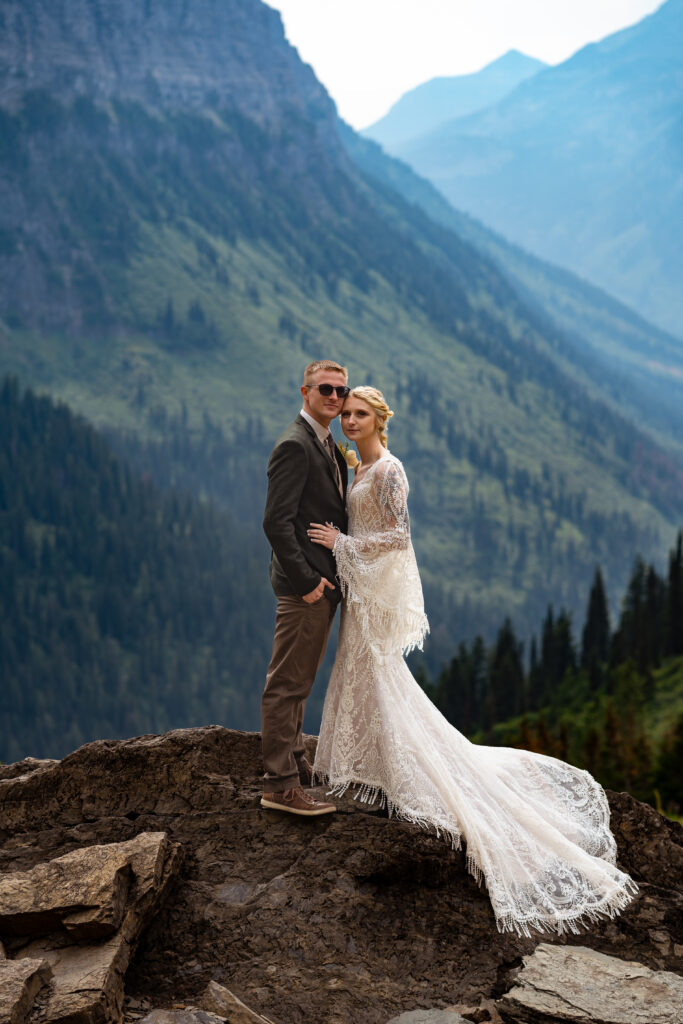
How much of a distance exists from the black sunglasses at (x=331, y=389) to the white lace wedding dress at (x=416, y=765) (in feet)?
2.38

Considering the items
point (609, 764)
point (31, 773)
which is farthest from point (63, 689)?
point (31, 773)

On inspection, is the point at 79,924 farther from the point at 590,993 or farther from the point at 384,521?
the point at 384,521

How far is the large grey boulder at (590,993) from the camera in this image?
6953mm

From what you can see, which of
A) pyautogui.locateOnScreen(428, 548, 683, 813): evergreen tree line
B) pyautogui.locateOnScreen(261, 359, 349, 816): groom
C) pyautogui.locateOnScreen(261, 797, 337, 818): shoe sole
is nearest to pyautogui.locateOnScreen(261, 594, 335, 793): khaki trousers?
pyautogui.locateOnScreen(261, 359, 349, 816): groom

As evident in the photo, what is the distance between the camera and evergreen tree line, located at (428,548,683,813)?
64.9m

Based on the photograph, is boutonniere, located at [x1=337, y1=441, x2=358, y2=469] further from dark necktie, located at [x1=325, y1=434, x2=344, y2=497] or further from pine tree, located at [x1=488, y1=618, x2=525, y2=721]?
pine tree, located at [x1=488, y1=618, x2=525, y2=721]

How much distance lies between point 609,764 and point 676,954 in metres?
47.4

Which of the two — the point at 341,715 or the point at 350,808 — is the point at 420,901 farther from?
the point at 341,715

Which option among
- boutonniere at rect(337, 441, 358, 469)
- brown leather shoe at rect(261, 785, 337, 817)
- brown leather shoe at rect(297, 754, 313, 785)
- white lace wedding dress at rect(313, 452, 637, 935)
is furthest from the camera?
brown leather shoe at rect(297, 754, 313, 785)

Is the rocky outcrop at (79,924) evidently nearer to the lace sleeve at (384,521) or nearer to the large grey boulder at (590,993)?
the large grey boulder at (590,993)

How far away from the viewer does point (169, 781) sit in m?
9.92

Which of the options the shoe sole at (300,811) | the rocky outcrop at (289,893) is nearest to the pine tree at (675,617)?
the rocky outcrop at (289,893)

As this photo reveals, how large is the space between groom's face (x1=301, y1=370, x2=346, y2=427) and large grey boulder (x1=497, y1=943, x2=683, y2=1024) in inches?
190

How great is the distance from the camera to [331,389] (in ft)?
29.7
